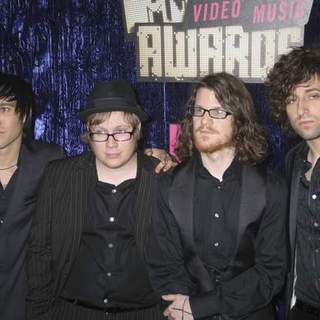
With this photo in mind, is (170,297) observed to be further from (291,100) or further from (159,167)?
(291,100)

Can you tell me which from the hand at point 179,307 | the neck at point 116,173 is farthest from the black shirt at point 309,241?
the neck at point 116,173

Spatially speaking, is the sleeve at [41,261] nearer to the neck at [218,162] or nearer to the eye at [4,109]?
the eye at [4,109]

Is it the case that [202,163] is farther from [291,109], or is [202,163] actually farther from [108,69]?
[108,69]

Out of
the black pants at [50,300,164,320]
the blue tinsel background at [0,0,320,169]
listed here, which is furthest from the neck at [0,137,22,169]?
the blue tinsel background at [0,0,320,169]

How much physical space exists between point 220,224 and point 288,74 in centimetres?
95

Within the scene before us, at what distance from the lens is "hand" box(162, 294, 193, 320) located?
2.19m

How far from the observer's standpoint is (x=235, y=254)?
2178 mm

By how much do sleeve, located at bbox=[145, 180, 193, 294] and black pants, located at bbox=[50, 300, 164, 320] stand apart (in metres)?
0.21

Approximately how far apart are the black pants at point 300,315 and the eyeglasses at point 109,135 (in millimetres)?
1274

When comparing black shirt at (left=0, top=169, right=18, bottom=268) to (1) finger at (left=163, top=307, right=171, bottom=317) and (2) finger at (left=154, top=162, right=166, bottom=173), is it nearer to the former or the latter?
(2) finger at (left=154, top=162, right=166, bottom=173)

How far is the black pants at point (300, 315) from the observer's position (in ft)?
7.50

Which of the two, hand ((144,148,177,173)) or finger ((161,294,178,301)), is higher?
hand ((144,148,177,173))

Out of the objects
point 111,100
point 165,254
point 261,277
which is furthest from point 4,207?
point 261,277

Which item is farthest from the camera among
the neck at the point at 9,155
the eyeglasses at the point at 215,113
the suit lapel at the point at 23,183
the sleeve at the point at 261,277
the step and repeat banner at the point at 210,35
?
the step and repeat banner at the point at 210,35
